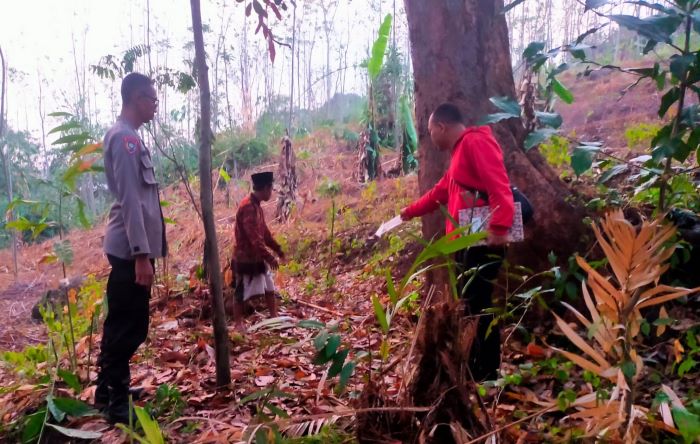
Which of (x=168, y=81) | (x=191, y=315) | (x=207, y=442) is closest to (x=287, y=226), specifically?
(x=191, y=315)

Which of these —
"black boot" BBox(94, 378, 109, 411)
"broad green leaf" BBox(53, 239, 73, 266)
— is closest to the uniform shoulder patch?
"broad green leaf" BBox(53, 239, 73, 266)

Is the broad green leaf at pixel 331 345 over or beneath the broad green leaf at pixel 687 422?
over

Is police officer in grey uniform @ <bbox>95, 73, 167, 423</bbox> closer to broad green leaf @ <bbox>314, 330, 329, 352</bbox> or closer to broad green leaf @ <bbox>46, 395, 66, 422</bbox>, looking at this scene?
broad green leaf @ <bbox>46, 395, 66, 422</bbox>

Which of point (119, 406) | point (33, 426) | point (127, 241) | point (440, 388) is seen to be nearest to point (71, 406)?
point (33, 426)

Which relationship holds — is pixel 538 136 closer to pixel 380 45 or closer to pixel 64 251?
pixel 64 251

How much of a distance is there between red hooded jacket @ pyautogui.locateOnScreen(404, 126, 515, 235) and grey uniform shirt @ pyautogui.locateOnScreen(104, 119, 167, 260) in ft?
4.59

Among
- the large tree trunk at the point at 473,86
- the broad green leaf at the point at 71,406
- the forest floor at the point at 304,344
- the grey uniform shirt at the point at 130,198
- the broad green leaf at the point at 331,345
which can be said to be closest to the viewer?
the broad green leaf at the point at 331,345

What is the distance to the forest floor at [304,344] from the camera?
198 centimetres

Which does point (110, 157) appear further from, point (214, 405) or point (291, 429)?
point (291, 429)

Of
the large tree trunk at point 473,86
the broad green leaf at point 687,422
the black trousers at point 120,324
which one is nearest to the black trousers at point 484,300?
the large tree trunk at point 473,86

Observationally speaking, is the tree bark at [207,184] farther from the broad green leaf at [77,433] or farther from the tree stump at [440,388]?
the tree stump at [440,388]

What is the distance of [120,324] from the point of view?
253 centimetres

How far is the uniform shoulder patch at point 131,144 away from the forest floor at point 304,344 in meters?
1.04

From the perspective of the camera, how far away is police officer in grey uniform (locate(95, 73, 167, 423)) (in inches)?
96.0
